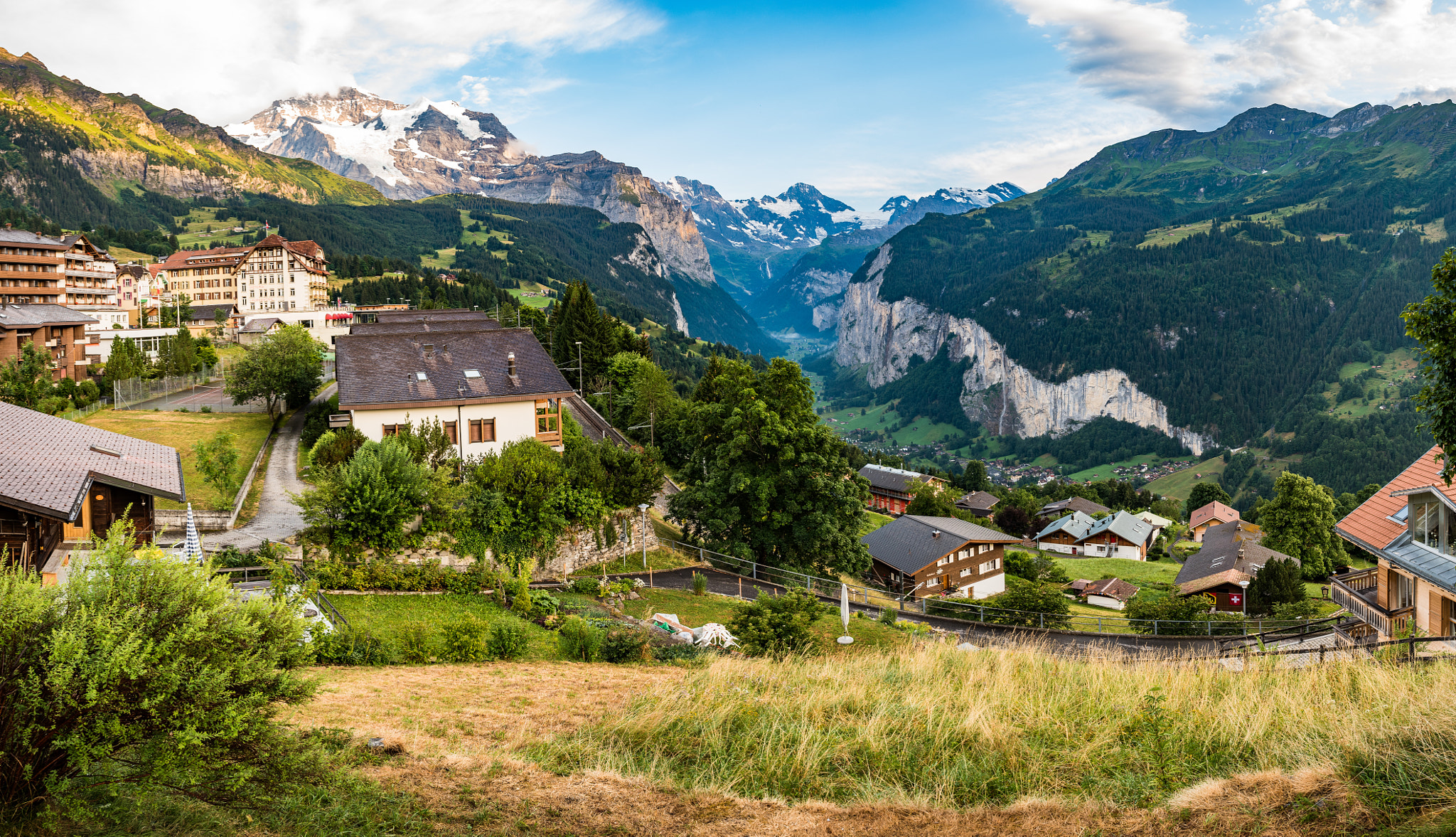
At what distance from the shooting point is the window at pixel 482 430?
36.5 m

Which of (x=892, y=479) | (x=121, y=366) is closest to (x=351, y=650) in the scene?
(x=121, y=366)

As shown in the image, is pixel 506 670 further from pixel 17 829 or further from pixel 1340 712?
pixel 1340 712

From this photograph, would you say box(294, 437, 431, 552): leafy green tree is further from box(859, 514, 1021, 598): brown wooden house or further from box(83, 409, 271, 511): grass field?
box(859, 514, 1021, 598): brown wooden house

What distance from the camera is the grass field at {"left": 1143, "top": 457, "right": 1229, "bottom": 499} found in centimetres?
18162

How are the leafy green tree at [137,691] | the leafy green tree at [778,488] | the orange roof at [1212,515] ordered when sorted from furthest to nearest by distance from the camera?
the orange roof at [1212,515] < the leafy green tree at [778,488] < the leafy green tree at [137,691]

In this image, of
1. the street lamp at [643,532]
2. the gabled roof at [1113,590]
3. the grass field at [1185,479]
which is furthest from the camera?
the grass field at [1185,479]

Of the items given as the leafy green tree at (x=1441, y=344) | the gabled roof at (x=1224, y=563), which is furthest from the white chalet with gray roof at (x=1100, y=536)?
the leafy green tree at (x=1441, y=344)

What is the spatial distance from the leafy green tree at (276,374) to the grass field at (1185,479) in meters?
176

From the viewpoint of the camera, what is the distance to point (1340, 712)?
9.60 m

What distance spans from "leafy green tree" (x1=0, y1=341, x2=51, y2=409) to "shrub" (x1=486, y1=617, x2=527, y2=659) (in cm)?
3982

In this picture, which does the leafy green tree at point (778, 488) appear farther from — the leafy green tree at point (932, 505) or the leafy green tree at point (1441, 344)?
the leafy green tree at point (932, 505)

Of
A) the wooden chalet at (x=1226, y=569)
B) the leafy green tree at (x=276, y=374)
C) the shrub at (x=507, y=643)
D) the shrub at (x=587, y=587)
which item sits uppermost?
the leafy green tree at (x=276, y=374)

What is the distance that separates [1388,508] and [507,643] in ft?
91.2

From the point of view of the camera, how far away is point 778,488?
37.8 meters
